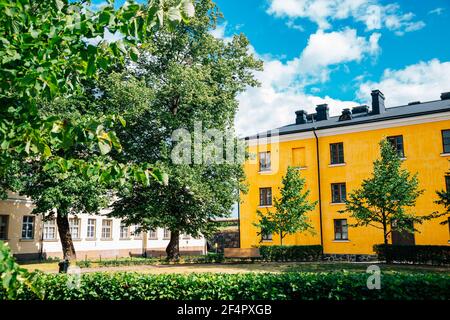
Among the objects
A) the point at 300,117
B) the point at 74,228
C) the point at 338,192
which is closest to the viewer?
the point at 338,192

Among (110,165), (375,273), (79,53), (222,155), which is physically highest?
(222,155)

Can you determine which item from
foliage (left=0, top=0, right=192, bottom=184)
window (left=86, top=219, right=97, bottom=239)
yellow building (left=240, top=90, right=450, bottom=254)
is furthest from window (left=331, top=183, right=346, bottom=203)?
foliage (left=0, top=0, right=192, bottom=184)

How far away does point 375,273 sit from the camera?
862 centimetres

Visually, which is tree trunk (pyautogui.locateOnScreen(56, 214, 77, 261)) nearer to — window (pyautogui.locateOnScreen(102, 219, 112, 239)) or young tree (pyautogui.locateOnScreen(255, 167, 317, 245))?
window (pyautogui.locateOnScreen(102, 219, 112, 239))

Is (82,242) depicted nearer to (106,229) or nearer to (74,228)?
(74,228)

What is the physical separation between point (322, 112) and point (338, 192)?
8.58 m

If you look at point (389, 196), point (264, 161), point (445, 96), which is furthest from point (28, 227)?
point (445, 96)

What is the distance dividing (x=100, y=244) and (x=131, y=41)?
36.1 m

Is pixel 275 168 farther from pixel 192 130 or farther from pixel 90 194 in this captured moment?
pixel 90 194

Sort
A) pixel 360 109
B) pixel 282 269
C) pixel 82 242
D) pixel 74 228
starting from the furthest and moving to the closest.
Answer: pixel 82 242, pixel 74 228, pixel 360 109, pixel 282 269

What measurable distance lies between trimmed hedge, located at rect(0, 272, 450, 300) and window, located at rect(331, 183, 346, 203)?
22607 mm

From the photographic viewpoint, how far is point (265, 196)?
34.6m
